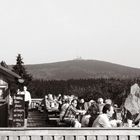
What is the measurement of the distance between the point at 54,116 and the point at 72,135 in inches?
397

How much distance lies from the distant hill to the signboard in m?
95.9

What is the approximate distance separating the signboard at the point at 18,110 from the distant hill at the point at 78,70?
95927 mm

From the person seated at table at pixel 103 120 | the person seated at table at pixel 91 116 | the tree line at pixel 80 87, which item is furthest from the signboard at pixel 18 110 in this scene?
the tree line at pixel 80 87

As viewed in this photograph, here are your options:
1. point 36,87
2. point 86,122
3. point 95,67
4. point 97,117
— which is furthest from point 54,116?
point 95,67

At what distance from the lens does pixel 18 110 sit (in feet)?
67.7

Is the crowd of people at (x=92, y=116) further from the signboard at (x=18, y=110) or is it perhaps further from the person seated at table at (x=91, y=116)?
the signboard at (x=18, y=110)

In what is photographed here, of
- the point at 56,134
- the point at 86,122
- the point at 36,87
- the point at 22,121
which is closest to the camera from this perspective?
the point at 56,134

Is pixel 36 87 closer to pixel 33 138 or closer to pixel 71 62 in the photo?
pixel 33 138

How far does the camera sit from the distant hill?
121 meters

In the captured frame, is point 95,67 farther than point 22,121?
Yes

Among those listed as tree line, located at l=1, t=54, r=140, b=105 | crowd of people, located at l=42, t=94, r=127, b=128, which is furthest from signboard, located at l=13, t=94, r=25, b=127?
tree line, located at l=1, t=54, r=140, b=105

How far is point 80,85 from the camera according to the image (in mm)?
55562

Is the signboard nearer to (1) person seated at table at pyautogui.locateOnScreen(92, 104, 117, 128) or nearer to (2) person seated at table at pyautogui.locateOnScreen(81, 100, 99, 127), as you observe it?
(2) person seated at table at pyautogui.locateOnScreen(81, 100, 99, 127)

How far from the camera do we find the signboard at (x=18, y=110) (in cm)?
2051
